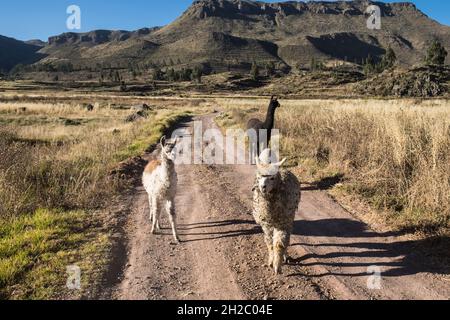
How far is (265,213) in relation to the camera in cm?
600

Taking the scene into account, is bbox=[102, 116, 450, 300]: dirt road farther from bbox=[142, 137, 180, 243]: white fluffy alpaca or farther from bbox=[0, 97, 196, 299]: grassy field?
bbox=[0, 97, 196, 299]: grassy field

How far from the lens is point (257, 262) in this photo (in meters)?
6.31

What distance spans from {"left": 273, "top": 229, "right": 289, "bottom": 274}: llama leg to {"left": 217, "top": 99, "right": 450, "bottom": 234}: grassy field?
286 cm

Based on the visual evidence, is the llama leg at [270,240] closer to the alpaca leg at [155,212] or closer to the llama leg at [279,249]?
the llama leg at [279,249]

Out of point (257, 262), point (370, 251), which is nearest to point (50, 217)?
point (257, 262)

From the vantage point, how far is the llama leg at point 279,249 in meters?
5.89

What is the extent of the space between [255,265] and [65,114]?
3480cm

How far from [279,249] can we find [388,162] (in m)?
5.35

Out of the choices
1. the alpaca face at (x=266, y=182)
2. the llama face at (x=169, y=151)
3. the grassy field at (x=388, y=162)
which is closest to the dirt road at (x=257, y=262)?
the grassy field at (x=388, y=162)

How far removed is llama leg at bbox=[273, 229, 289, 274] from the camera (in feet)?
19.3

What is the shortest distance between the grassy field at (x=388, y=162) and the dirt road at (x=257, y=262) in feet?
2.80

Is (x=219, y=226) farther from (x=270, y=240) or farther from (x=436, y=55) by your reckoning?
(x=436, y=55)

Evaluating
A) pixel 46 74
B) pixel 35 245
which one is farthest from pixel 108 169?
pixel 46 74

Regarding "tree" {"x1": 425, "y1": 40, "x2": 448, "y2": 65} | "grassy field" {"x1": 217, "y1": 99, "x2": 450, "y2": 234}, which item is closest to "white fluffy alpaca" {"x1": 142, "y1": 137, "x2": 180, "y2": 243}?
"grassy field" {"x1": 217, "y1": 99, "x2": 450, "y2": 234}
